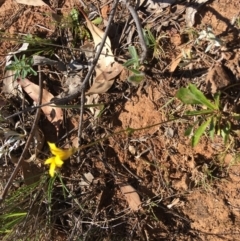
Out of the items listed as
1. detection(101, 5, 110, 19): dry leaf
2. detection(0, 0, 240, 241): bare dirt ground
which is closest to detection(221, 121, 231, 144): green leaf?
detection(0, 0, 240, 241): bare dirt ground

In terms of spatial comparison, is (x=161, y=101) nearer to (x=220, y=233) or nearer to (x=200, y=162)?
(x=200, y=162)

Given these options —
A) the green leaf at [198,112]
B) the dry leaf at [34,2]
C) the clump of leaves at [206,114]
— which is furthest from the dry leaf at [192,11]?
the dry leaf at [34,2]

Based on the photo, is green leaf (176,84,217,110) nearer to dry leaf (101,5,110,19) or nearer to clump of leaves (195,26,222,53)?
clump of leaves (195,26,222,53)

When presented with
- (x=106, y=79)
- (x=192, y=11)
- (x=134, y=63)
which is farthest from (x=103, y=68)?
(x=192, y=11)

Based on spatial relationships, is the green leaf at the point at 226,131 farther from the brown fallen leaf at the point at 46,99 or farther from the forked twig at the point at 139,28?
the brown fallen leaf at the point at 46,99

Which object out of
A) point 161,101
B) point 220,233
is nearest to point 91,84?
point 161,101

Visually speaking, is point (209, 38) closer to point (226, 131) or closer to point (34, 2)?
point (226, 131)
